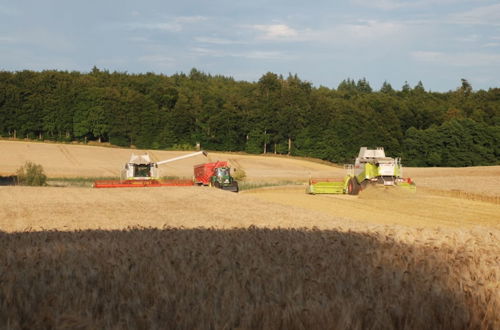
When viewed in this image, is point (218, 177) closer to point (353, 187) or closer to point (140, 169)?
point (140, 169)

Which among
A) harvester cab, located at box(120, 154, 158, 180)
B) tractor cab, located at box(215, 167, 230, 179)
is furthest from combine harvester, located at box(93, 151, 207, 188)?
tractor cab, located at box(215, 167, 230, 179)

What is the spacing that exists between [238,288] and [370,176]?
128 ft

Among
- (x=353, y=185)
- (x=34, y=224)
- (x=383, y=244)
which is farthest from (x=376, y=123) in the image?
(x=383, y=244)

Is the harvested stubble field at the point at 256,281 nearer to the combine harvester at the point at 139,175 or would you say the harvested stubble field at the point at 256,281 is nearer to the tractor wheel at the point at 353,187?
the tractor wheel at the point at 353,187

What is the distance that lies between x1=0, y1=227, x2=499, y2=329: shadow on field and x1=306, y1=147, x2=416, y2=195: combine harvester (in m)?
35.7

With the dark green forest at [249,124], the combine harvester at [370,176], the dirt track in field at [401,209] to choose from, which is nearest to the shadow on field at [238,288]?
the dirt track in field at [401,209]

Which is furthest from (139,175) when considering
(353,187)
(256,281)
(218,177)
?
(256,281)

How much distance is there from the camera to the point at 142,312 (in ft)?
13.0

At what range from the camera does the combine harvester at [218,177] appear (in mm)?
47344

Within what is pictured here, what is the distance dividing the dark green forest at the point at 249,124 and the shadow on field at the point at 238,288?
105412 millimetres

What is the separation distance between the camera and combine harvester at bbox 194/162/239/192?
155 ft

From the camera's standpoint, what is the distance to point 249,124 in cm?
11594

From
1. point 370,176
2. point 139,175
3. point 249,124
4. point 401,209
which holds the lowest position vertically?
point 401,209

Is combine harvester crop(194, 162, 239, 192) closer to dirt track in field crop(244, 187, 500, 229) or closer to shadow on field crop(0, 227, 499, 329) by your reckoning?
dirt track in field crop(244, 187, 500, 229)
